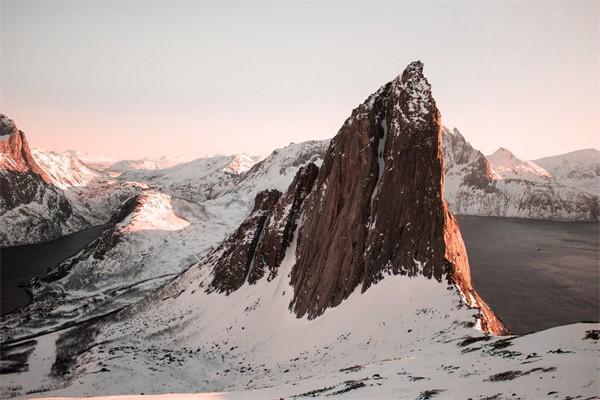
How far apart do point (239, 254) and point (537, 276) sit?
72534 millimetres

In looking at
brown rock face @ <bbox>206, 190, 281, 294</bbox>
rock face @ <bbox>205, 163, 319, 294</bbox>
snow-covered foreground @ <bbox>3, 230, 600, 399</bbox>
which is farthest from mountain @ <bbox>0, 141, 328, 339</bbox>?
rock face @ <bbox>205, 163, 319, 294</bbox>

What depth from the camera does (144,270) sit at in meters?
109

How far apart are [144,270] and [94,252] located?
17.4 m

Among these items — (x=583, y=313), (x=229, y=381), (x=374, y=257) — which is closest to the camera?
(x=229, y=381)

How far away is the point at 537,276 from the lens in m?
91.6

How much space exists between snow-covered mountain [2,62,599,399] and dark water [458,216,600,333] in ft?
114

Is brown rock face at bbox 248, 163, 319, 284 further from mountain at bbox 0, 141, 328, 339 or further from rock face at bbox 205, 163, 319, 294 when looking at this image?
mountain at bbox 0, 141, 328, 339

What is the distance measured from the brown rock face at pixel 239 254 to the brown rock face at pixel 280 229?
6.38 feet

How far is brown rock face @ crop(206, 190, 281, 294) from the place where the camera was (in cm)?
6362

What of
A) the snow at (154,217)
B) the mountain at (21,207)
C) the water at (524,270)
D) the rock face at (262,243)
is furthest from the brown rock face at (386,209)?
the mountain at (21,207)

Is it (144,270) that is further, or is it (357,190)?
(144,270)

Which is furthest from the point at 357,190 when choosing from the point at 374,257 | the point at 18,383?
the point at 18,383

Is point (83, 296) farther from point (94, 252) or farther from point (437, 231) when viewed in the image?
point (437, 231)

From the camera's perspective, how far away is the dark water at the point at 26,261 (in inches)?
3937
